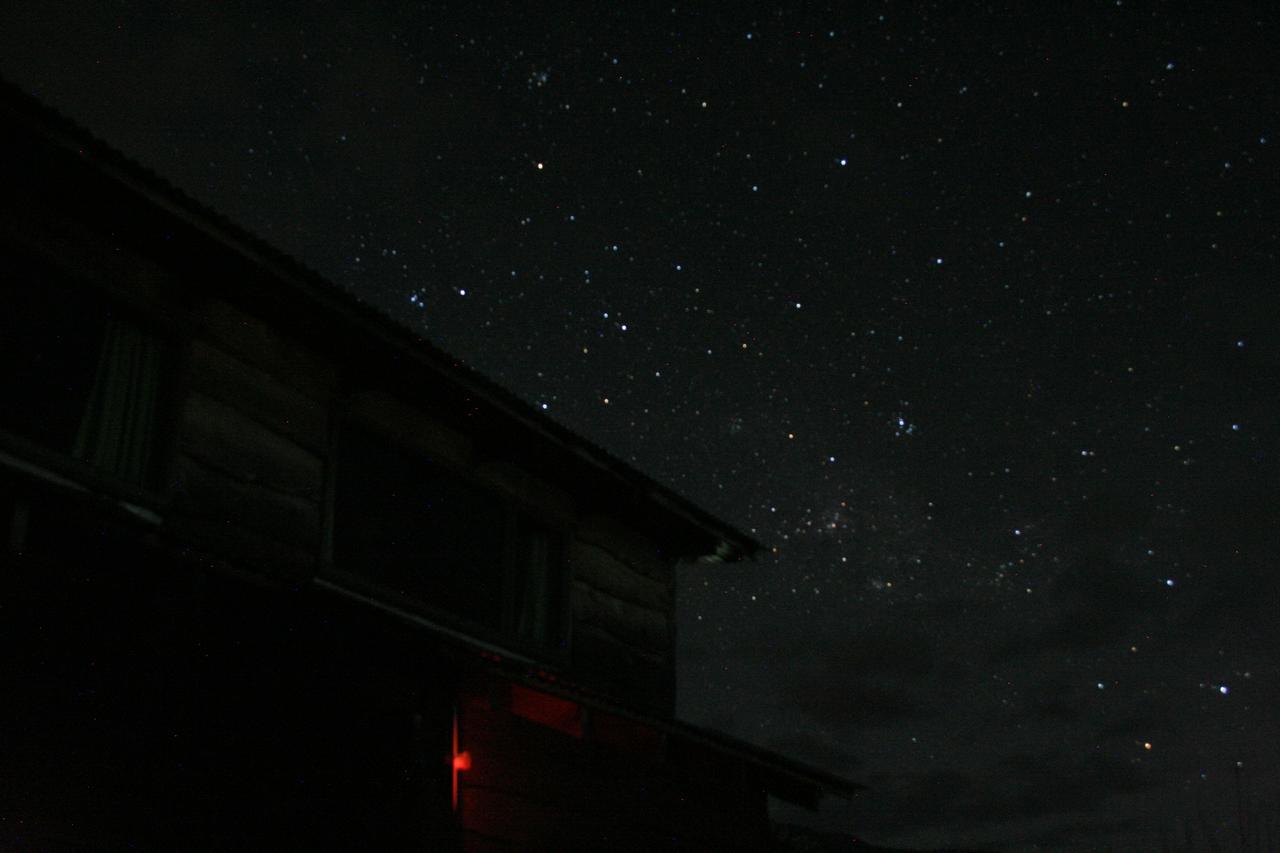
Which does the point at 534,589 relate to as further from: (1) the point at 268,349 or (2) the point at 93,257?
(2) the point at 93,257

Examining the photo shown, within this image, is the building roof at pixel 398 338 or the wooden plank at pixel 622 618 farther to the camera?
the wooden plank at pixel 622 618

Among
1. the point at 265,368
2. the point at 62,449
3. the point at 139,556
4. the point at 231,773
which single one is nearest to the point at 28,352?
the point at 62,449

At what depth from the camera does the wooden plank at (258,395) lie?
832 centimetres

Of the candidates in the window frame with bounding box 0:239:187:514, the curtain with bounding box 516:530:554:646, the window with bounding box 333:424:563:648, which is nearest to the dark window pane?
→ the window with bounding box 333:424:563:648

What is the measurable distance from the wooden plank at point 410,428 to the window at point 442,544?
4.3 inches

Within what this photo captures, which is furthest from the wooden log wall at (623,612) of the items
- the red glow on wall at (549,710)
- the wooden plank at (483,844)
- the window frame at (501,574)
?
the wooden plank at (483,844)

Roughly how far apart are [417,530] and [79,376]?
3.41 m

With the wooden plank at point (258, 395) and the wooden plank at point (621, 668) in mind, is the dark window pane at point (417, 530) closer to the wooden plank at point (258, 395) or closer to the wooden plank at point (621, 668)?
the wooden plank at point (258, 395)

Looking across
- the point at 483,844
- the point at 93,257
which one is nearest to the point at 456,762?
the point at 483,844

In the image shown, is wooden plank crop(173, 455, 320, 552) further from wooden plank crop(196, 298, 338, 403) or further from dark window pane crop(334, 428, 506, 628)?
wooden plank crop(196, 298, 338, 403)

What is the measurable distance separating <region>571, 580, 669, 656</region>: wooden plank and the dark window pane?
4.06ft

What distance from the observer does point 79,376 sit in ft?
24.7

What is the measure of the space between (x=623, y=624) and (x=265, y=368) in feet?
17.3

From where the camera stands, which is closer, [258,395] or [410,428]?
[258,395]
